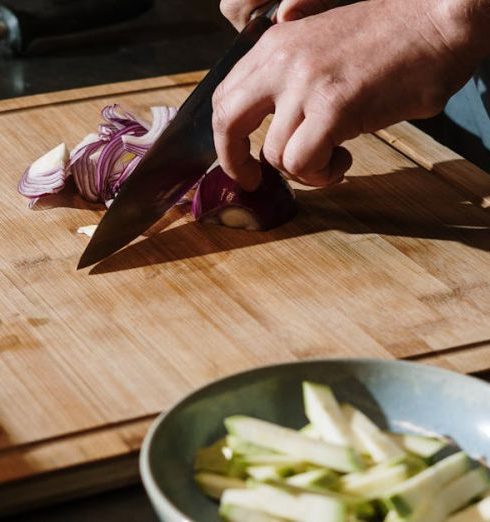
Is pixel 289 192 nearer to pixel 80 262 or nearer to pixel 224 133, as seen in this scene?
pixel 224 133

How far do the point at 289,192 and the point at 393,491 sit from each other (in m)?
0.76

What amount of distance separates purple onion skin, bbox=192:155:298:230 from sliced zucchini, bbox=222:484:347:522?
2.24 ft

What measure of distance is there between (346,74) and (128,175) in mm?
340

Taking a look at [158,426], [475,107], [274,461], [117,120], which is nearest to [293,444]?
[274,461]

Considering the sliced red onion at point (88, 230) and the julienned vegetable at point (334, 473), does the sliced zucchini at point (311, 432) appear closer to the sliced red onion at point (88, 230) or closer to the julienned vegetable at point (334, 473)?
the julienned vegetable at point (334, 473)

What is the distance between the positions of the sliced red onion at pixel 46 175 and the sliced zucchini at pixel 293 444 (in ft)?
2.28

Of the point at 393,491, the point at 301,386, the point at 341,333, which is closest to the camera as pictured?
the point at 393,491

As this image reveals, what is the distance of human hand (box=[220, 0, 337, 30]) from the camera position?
1.71 meters

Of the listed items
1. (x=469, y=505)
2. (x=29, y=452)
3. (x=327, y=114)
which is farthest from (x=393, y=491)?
(x=327, y=114)

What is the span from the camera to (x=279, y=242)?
159 centimetres

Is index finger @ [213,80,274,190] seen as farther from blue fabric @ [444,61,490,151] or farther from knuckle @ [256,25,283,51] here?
blue fabric @ [444,61,490,151]

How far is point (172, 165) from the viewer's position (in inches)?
63.6

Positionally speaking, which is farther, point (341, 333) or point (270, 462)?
point (341, 333)

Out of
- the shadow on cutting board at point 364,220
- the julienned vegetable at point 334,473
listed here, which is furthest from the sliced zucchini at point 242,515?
the shadow on cutting board at point 364,220
